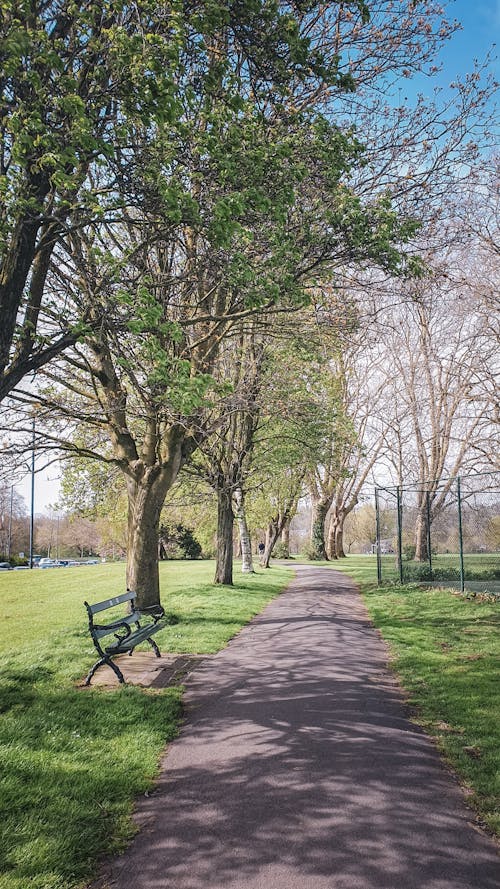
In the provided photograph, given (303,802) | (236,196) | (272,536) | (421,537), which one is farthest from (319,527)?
(303,802)

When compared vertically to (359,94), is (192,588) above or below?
below

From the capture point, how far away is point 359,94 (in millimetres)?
9109

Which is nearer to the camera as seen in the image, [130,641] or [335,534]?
[130,641]

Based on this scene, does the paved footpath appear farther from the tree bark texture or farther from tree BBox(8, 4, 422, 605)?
the tree bark texture

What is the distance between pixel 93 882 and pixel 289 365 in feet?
42.8

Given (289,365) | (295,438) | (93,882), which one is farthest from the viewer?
(295,438)

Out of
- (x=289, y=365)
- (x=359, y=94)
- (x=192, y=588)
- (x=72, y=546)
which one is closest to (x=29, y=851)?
(x=359, y=94)

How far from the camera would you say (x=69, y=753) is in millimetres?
5184

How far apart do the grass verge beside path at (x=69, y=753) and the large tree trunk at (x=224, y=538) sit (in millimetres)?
8466

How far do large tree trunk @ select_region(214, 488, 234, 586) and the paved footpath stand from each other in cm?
1221

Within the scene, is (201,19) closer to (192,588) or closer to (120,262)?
(120,262)

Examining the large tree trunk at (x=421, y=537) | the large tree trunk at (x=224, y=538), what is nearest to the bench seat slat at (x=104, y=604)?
the large tree trunk at (x=224, y=538)

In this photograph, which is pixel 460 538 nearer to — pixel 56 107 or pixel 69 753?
pixel 69 753

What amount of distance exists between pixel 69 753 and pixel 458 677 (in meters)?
4.88
